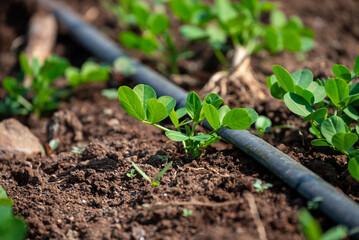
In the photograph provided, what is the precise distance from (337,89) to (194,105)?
0.57 meters

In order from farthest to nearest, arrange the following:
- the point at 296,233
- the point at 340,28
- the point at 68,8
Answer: the point at 68,8
the point at 340,28
the point at 296,233

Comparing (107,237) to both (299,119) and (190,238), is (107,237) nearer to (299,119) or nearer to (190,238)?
(190,238)

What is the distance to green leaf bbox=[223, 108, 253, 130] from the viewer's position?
148cm

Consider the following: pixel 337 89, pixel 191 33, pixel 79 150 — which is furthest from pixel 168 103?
pixel 191 33

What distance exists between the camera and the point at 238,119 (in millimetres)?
1502

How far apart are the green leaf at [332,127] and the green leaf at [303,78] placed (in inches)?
8.9

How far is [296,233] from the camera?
1222mm

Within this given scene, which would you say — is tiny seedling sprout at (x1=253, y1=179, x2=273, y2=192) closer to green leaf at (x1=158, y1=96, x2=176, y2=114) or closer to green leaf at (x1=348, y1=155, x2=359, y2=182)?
green leaf at (x1=348, y1=155, x2=359, y2=182)

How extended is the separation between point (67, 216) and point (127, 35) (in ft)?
4.76

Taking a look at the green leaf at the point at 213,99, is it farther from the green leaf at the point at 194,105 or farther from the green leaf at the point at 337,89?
the green leaf at the point at 337,89

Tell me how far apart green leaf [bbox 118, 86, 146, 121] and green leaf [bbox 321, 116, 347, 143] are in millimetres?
719

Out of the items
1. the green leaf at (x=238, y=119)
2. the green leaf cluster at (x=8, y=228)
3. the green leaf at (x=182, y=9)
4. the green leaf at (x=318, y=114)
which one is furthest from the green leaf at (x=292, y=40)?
the green leaf cluster at (x=8, y=228)

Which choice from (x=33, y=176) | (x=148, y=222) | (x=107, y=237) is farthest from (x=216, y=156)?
(x=33, y=176)

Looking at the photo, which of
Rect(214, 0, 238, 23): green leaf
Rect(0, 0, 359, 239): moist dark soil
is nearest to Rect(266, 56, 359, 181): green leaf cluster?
Rect(0, 0, 359, 239): moist dark soil
